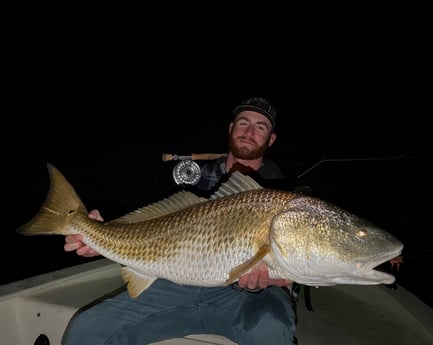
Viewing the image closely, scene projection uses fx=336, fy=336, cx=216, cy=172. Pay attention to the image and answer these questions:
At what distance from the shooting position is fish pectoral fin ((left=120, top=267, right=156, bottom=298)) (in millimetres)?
2279

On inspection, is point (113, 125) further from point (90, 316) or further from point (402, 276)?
point (90, 316)

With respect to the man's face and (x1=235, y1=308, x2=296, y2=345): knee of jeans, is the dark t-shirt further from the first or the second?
(x1=235, y1=308, x2=296, y2=345): knee of jeans

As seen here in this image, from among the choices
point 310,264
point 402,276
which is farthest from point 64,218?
point 402,276

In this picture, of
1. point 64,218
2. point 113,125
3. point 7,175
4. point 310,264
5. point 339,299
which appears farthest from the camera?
point 113,125

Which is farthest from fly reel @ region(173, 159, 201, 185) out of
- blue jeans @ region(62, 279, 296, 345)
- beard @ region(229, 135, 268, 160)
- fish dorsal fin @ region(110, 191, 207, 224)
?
blue jeans @ region(62, 279, 296, 345)

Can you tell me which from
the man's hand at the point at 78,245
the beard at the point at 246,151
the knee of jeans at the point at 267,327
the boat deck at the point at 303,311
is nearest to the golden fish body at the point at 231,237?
the man's hand at the point at 78,245

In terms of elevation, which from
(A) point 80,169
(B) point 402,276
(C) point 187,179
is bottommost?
(B) point 402,276

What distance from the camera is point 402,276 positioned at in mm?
8891

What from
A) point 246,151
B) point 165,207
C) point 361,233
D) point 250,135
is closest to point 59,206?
point 165,207

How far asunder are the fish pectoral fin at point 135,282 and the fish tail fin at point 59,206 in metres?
0.50

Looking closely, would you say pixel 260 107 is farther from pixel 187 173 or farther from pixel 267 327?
pixel 267 327

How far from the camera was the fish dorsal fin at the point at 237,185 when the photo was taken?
218cm

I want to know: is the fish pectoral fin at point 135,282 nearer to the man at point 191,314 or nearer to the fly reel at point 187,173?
the man at point 191,314

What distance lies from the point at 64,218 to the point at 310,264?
1.68 metres
